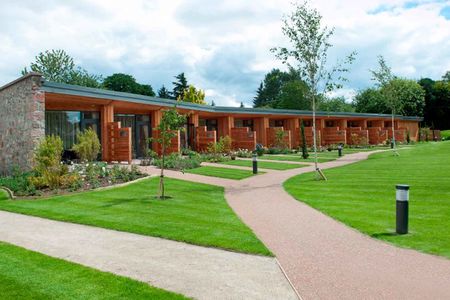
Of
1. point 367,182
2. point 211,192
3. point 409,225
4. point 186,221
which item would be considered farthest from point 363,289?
point 367,182

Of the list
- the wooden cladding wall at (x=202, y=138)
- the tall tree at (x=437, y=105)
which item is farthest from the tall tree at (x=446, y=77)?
the wooden cladding wall at (x=202, y=138)

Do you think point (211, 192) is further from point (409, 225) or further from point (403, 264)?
point (403, 264)

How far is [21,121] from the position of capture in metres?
17.4

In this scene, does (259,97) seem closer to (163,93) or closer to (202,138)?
(163,93)

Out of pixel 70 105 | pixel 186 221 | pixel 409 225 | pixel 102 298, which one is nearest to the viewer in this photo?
pixel 102 298

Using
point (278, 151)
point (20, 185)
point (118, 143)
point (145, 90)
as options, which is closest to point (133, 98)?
point (118, 143)

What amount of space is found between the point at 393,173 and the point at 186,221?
36.2 feet

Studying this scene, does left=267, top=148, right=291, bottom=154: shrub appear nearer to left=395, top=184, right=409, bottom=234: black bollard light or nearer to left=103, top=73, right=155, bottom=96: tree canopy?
left=395, top=184, right=409, bottom=234: black bollard light

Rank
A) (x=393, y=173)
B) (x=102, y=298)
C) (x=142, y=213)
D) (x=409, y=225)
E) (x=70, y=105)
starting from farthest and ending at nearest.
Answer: (x=70, y=105), (x=393, y=173), (x=142, y=213), (x=409, y=225), (x=102, y=298)

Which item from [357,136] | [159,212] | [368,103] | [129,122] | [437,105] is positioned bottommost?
[159,212]

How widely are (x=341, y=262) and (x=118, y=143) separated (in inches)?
693

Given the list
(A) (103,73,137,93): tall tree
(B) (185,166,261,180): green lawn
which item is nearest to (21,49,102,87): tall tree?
(A) (103,73,137,93): tall tree

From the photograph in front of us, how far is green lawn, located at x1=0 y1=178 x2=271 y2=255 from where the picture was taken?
7382 mm

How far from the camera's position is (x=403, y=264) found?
5820 mm
